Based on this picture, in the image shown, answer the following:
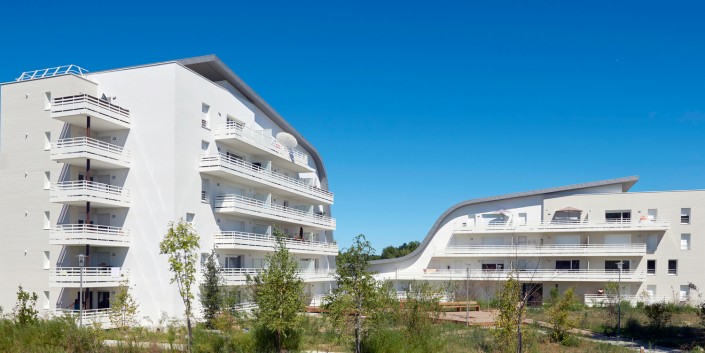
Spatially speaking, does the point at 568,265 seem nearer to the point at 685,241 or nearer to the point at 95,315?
the point at 685,241

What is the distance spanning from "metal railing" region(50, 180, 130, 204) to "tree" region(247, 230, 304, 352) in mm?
15673

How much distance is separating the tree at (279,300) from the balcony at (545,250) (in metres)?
34.4

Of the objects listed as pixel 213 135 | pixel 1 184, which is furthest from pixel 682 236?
pixel 1 184

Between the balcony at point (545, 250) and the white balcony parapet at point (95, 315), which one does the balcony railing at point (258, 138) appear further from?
→ the balcony at point (545, 250)

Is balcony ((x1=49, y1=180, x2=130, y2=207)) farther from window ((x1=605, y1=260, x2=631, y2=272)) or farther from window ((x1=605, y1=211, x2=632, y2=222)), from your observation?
window ((x1=605, y1=211, x2=632, y2=222))

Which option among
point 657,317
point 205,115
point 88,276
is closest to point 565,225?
point 657,317

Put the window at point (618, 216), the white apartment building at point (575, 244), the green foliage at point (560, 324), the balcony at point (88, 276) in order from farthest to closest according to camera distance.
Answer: the window at point (618, 216), the white apartment building at point (575, 244), the balcony at point (88, 276), the green foliage at point (560, 324)

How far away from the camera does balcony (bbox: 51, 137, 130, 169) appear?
33656 mm

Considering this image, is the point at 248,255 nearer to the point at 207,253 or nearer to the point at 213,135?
the point at 207,253

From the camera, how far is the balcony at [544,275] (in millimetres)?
54438

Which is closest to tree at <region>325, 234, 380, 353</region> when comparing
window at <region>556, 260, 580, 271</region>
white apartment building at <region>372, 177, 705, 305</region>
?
white apartment building at <region>372, 177, 705, 305</region>

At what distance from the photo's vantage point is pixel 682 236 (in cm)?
5525

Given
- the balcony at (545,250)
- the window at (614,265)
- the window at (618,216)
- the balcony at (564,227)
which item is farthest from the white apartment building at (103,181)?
the window at (618,216)

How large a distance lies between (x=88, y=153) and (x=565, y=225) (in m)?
42.4
